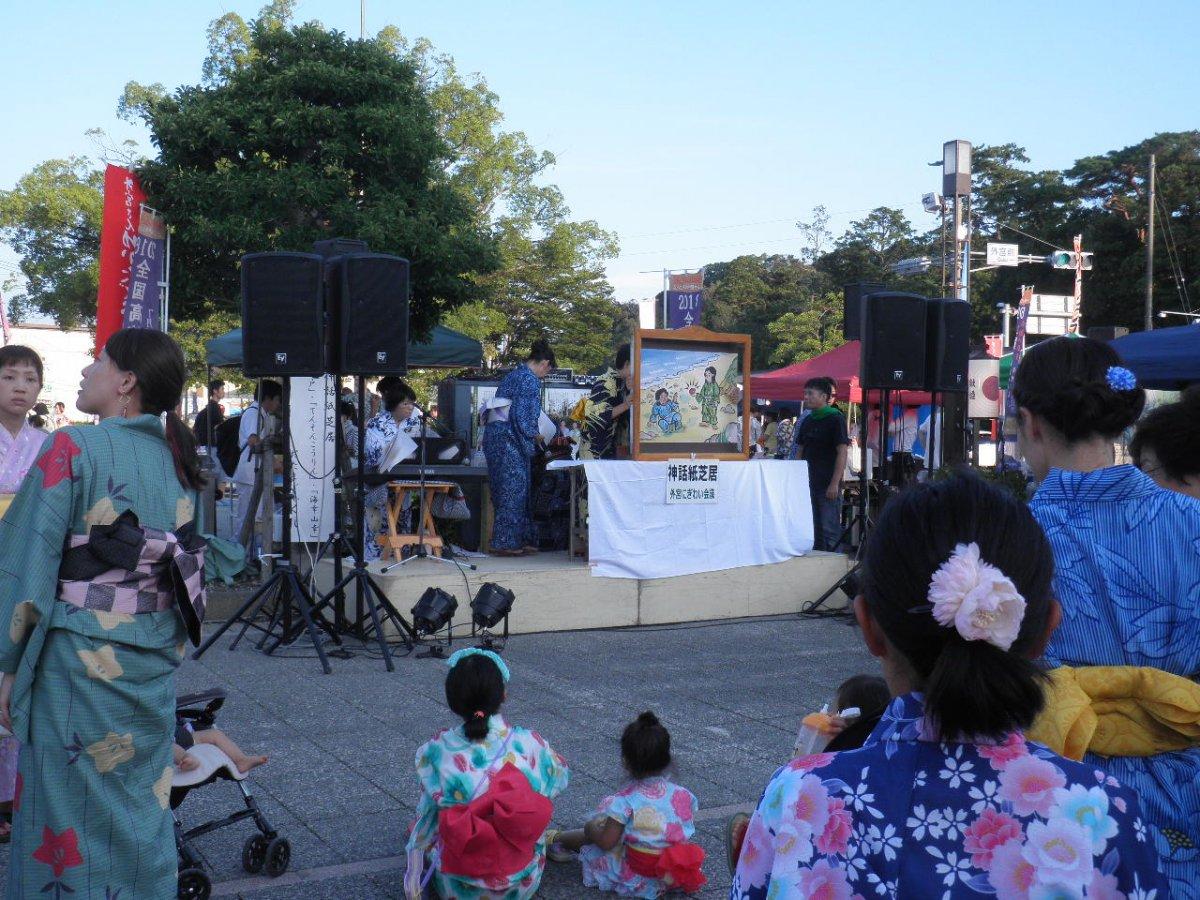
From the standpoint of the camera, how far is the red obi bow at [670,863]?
373 centimetres

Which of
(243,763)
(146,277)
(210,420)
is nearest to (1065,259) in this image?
(210,420)

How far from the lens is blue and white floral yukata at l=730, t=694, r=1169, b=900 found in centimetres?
126

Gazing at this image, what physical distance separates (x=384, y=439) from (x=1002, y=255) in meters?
26.5

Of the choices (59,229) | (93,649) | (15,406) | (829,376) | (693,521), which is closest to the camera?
(93,649)

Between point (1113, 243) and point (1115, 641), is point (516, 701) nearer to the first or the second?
point (1115, 641)

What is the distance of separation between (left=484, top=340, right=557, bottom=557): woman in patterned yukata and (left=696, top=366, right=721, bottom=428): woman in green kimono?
3.98 feet

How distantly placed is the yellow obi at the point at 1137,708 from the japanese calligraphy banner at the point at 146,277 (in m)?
10.9

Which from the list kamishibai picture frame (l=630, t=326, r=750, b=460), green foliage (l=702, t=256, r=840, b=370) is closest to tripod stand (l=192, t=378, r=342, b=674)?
kamishibai picture frame (l=630, t=326, r=750, b=460)

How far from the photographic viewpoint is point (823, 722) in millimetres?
1880

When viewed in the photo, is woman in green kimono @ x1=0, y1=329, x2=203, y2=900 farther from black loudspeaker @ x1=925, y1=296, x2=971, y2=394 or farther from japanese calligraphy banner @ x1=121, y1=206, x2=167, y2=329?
japanese calligraphy banner @ x1=121, y1=206, x2=167, y2=329

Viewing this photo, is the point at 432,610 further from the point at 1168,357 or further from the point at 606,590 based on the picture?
the point at 1168,357

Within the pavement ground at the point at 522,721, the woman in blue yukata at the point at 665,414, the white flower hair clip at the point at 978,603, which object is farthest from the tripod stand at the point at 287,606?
the white flower hair clip at the point at 978,603

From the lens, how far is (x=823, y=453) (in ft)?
34.8

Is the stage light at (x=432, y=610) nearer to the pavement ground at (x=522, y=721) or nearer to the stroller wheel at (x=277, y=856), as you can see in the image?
the pavement ground at (x=522, y=721)
